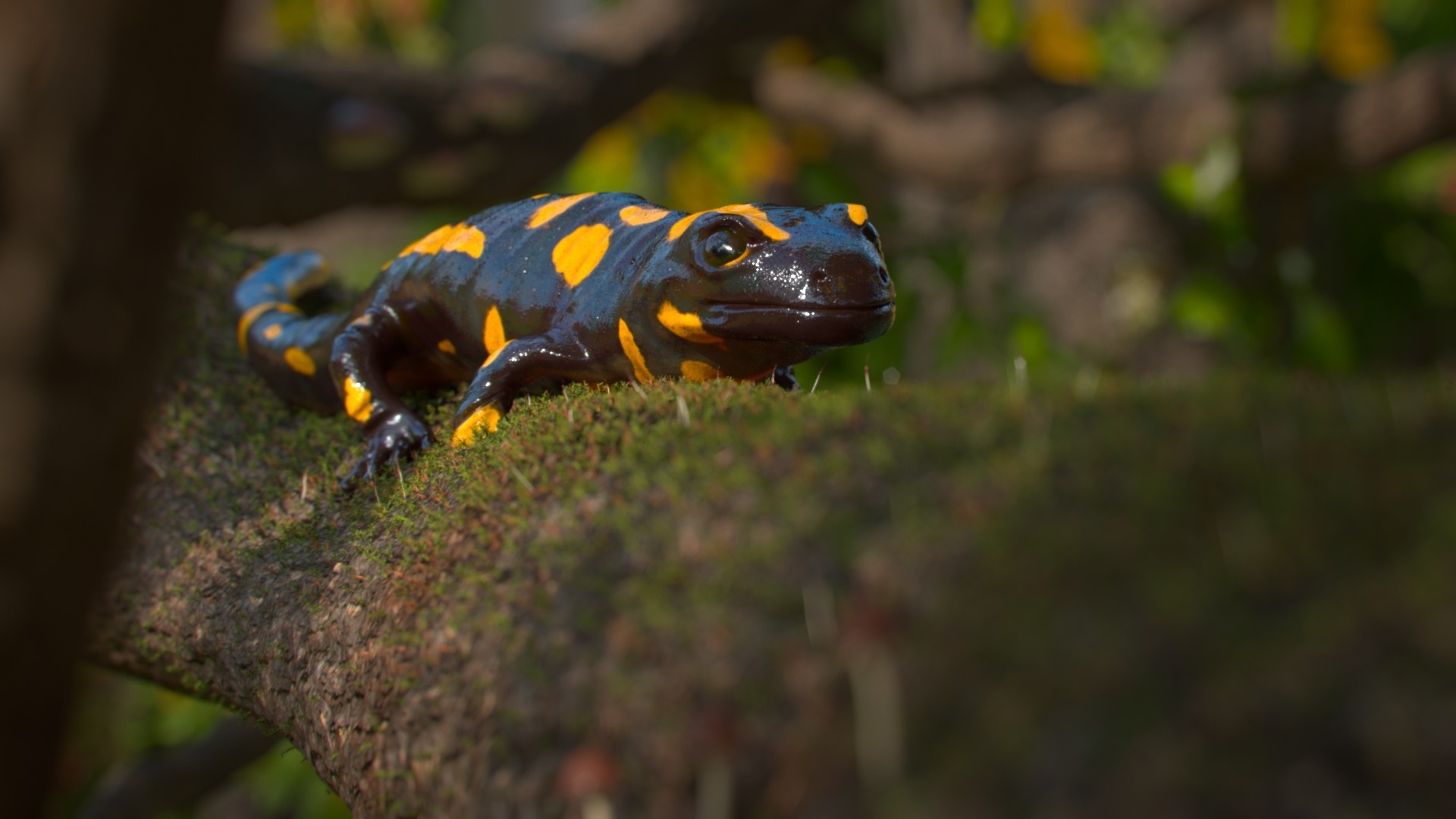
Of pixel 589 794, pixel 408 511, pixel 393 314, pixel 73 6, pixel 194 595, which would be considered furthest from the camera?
pixel 393 314

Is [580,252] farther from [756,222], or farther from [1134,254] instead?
[1134,254]

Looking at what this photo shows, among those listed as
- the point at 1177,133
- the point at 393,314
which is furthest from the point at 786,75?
the point at 393,314

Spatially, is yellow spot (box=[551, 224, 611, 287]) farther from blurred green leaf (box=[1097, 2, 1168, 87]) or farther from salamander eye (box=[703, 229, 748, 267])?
blurred green leaf (box=[1097, 2, 1168, 87])

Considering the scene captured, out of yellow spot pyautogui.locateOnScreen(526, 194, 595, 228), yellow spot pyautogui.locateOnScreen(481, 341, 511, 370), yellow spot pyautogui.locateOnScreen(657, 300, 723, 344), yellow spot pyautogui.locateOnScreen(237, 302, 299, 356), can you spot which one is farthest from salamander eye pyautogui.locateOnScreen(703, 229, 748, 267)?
yellow spot pyautogui.locateOnScreen(237, 302, 299, 356)

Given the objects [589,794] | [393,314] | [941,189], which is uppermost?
[589,794]

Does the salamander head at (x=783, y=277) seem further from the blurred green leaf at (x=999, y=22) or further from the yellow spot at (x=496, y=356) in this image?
the blurred green leaf at (x=999, y=22)

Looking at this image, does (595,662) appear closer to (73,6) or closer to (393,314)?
(73,6)
